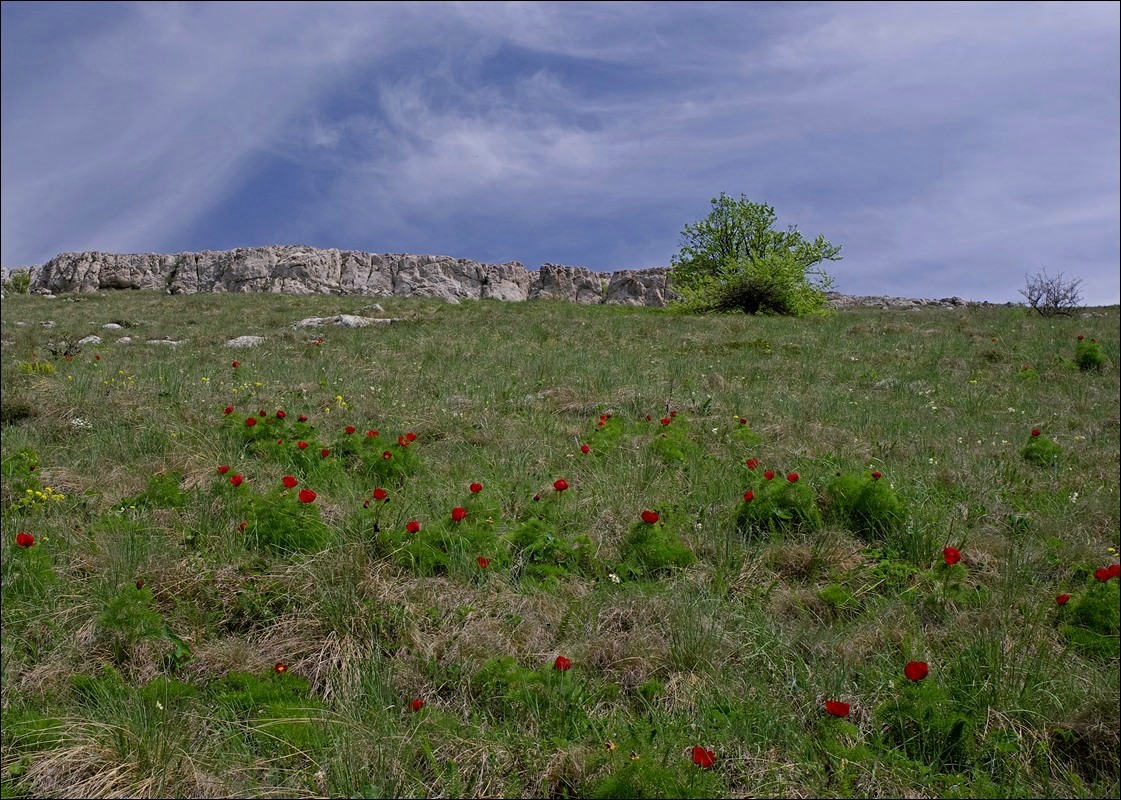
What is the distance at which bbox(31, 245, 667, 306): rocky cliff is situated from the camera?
5906cm

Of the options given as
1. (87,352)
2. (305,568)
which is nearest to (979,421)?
(305,568)

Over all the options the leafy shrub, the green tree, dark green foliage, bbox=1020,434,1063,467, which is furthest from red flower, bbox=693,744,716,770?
the green tree

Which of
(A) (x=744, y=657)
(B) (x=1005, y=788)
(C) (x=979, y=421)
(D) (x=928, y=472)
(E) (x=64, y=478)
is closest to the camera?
(B) (x=1005, y=788)

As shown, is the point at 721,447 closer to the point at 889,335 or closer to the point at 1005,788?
the point at 1005,788

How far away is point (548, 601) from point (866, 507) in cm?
245

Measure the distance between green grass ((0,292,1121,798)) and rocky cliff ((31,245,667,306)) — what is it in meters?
51.4

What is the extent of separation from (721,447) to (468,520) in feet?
9.50

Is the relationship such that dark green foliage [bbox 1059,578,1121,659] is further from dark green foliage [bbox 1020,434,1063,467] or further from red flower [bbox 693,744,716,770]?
dark green foliage [bbox 1020,434,1063,467]

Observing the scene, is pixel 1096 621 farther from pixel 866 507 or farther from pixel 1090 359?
pixel 1090 359

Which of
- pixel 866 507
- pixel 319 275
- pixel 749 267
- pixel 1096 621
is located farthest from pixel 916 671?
pixel 319 275

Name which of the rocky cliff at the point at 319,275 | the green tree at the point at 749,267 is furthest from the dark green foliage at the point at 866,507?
the rocky cliff at the point at 319,275

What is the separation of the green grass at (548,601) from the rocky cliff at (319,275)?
51412mm

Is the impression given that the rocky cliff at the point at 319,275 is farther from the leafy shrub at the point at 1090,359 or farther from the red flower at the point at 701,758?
the red flower at the point at 701,758

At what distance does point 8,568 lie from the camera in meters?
3.94
